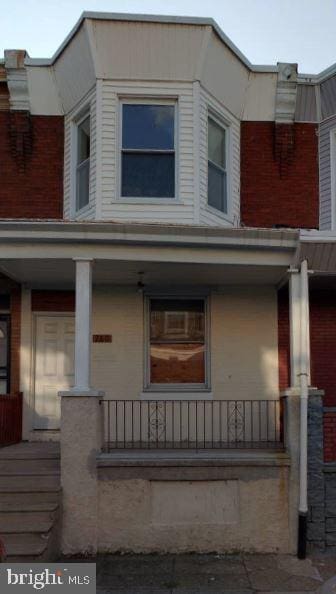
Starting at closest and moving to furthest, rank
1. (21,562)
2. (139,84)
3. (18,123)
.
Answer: (21,562) < (139,84) < (18,123)

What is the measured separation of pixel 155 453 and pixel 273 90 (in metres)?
6.23

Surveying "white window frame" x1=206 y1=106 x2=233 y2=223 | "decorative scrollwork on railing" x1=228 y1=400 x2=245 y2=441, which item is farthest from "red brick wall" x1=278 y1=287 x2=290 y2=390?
"white window frame" x1=206 y1=106 x2=233 y2=223

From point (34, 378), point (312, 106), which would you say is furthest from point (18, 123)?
point (312, 106)

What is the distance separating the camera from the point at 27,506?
23.8ft

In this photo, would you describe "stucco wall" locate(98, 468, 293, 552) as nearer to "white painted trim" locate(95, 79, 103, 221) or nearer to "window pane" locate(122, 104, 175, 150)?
"white painted trim" locate(95, 79, 103, 221)

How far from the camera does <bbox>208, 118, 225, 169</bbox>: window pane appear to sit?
10.1 m

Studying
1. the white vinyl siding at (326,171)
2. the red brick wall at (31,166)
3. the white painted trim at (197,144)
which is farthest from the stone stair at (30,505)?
the white vinyl siding at (326,171)

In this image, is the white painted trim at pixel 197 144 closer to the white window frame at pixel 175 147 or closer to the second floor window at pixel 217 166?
the white window frame at pixel 175 147

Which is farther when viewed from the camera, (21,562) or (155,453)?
(155,453)

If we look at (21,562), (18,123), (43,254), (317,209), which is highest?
(18,123)

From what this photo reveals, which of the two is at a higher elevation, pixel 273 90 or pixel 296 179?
pixel 273 90

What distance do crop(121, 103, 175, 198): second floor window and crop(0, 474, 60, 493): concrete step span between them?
4.12 meters

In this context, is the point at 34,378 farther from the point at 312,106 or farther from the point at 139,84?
the point at 312,106

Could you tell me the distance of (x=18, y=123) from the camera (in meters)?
10.5
